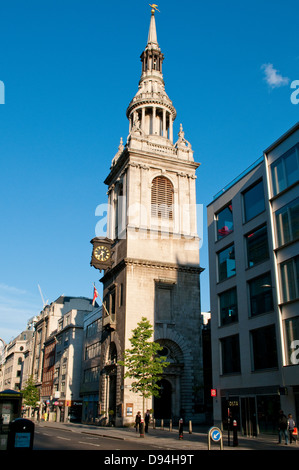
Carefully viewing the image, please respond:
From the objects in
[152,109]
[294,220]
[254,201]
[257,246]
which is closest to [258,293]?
[257,246]

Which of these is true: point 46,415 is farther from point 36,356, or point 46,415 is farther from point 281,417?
point 281,417

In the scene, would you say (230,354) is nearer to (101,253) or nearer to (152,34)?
(101,253)

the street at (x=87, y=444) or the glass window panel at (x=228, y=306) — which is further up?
the glass window panel at (x=228, y=306)

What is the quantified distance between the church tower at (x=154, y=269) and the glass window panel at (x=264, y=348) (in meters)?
18.2

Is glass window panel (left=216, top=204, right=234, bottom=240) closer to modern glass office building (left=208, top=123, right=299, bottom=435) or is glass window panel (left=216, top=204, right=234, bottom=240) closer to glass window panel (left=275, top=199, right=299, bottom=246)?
modern glass office building (left=208, top=123, right=299, bottom=435)

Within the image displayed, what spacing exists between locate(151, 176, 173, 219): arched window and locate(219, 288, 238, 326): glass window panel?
2208 centimetres

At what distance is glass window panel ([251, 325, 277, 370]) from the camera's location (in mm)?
28875

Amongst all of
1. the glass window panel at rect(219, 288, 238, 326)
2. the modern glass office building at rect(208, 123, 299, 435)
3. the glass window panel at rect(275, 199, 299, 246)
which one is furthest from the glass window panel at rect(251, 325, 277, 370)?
the glass window panel at rect(275, 199, 299, 246)

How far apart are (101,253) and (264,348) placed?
92.4ft

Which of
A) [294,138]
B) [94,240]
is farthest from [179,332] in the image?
[294,138]

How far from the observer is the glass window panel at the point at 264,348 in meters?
28.9

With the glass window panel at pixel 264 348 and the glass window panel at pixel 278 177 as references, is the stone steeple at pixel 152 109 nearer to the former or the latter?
the glass window panel at pixel 278 177

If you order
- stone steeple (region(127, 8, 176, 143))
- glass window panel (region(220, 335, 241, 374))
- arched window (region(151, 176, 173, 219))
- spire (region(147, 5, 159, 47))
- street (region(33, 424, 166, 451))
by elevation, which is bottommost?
street (region(33, 424, 166, 451))

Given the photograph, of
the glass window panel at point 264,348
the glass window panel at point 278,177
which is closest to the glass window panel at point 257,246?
the glass window panel at point 278,177
